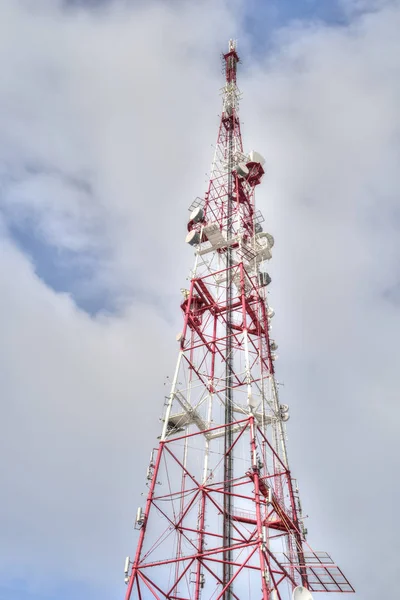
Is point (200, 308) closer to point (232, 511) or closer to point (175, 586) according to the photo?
point (232, 511)

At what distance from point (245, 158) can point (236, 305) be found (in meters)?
15.5

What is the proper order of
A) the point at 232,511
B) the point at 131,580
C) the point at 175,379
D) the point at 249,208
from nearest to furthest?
1. the point at 131,580
2. the point at 232,511
3. the point at 175,379
4. the point at 249,208

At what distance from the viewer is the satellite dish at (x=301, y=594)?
24688 millimetres

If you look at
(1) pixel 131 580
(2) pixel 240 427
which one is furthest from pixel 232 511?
(1) pixel 131 580

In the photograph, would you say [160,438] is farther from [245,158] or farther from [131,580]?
[245,158]

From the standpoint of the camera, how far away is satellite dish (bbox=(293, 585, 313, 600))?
24688mm

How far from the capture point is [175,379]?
33000mm

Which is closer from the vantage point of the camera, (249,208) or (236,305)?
(236,305)

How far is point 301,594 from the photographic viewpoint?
2486 centimetres

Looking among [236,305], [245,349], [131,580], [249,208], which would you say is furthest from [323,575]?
[249,208]

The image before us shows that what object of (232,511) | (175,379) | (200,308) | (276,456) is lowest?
(232,511)

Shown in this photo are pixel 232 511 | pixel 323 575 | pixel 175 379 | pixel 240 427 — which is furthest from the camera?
pixel 175 379

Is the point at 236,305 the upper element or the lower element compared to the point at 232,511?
upper

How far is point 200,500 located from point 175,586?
5.04 meters
